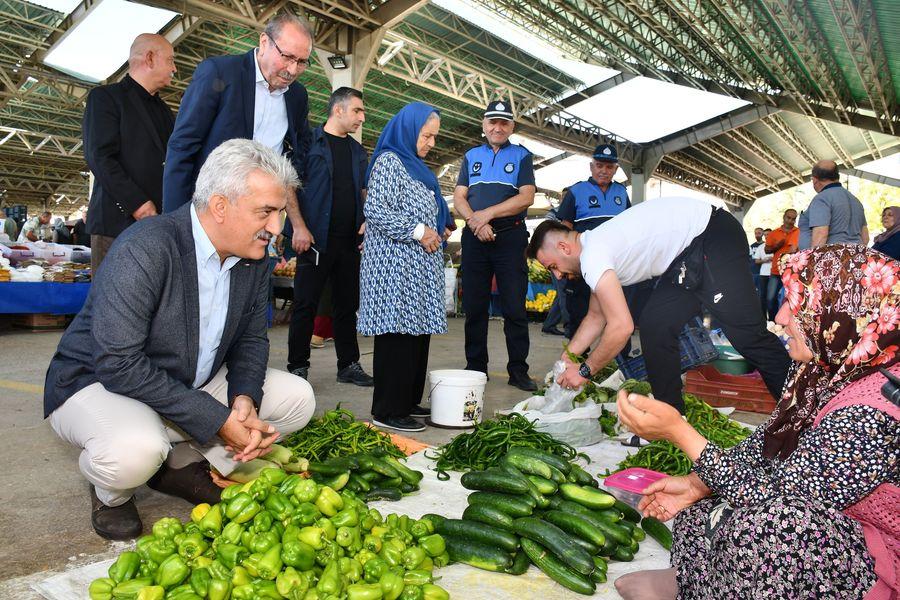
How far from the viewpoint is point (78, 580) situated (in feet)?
6.70

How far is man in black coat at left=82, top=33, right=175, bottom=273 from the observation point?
3811mm

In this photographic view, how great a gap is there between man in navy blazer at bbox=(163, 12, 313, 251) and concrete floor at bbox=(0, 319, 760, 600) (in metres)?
1.38

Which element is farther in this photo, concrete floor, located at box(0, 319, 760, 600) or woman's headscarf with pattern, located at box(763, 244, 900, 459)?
concrete floor, located at box(0, 319, 760, 600)

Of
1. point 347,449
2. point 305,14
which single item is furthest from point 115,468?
point 305,14

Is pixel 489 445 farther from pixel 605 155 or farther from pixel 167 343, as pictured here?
pixel 605 155

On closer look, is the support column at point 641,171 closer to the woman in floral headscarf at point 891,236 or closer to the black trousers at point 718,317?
the woman in floral headscarf at point 891,236

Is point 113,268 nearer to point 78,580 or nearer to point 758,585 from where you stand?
point 78,580

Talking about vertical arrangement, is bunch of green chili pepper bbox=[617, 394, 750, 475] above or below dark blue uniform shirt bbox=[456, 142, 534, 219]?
below

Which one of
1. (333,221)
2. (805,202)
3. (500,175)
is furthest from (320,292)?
(805,202)

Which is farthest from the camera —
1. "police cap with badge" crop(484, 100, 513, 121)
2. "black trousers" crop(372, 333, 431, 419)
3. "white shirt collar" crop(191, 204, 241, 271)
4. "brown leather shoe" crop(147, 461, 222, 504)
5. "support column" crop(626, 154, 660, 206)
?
"support column" crop(626, 154, 660, 206)

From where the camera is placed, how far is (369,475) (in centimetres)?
277

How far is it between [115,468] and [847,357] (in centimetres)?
228

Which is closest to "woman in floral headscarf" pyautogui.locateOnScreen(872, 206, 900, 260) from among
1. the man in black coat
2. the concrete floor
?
the concrete floor

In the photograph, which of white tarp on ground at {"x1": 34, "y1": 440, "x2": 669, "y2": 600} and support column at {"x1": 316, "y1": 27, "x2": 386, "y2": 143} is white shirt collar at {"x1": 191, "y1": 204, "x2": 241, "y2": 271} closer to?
white tarp on ground at {"x1": 34, "y1": 440, "x2": 669, "y2": 600}
